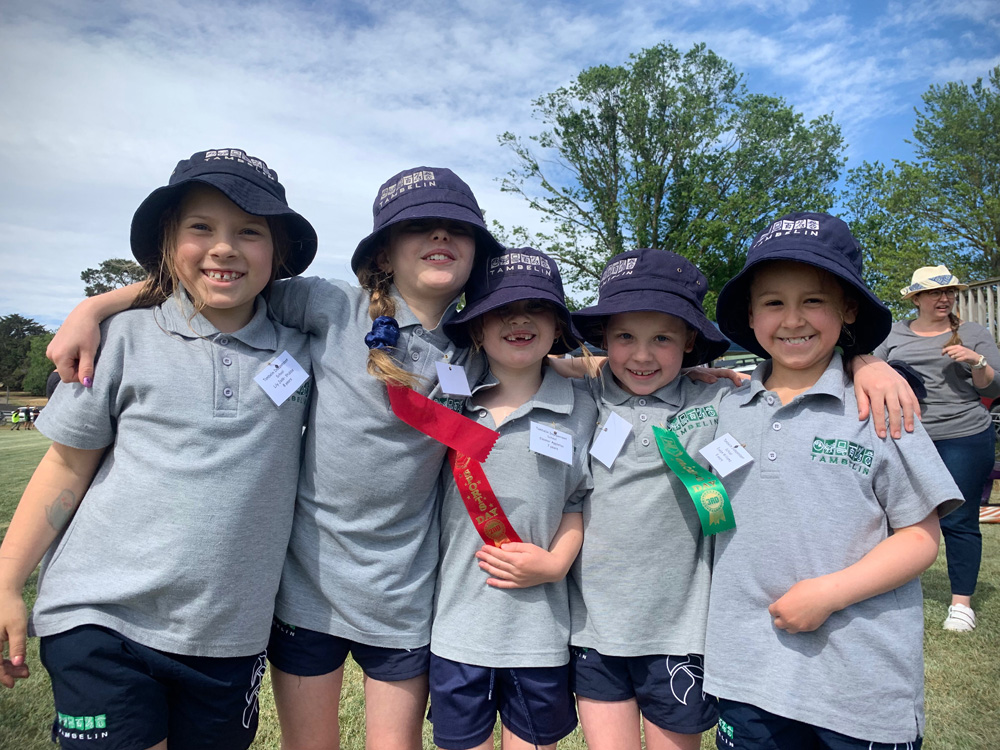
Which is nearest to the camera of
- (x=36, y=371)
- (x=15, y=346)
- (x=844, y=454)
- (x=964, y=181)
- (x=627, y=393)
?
(x=844, y=454)

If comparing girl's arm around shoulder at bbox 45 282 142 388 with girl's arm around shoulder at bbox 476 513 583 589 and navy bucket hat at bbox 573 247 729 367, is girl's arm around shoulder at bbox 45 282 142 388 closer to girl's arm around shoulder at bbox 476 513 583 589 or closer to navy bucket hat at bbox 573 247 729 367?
girl's arm around shoulder at bbox 476 513 583 589

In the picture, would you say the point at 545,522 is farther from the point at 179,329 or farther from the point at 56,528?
the point at 56,528

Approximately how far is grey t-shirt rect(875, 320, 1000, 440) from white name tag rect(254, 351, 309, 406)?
3.63 m

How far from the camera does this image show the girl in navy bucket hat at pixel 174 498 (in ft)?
4.98

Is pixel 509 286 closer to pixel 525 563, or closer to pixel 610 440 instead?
pixel 610 440

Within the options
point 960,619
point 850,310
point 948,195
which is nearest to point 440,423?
point 850,310

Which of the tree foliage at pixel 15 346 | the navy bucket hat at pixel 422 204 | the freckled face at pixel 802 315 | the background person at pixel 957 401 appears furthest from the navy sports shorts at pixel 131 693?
the tree foliage at pixel 15 346

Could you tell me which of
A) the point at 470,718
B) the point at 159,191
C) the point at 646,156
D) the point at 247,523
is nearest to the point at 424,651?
the point at 470,718

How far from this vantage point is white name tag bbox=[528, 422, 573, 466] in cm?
180

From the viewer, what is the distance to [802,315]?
173cm

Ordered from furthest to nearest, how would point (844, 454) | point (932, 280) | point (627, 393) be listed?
point (932, 280)
point (627, 393)
point (844, 454)

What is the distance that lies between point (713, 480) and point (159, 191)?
5.71 ft

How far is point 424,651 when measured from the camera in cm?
186

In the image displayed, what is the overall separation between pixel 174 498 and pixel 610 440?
3.99 ft
